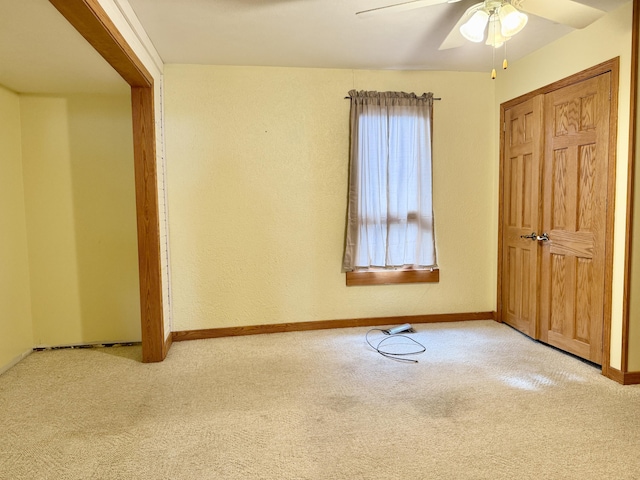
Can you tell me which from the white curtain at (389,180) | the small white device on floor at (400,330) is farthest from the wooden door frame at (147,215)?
the small white device on floor at (400,330)

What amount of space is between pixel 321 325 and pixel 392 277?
86 centimetres

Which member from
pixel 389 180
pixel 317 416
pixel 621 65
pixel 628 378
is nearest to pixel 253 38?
pixel 389 180

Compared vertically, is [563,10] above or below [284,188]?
above

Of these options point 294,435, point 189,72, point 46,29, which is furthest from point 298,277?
point 46,29

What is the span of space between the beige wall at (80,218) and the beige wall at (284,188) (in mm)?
464

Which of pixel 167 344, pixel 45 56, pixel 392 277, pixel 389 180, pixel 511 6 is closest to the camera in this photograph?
pixel 511 6

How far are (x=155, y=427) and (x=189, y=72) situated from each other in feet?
9.38

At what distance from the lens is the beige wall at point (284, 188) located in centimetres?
343

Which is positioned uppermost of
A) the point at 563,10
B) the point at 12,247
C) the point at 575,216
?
the point at 563,10

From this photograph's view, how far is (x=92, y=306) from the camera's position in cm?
345

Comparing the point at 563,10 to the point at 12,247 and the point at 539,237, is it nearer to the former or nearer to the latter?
the point at 539,237

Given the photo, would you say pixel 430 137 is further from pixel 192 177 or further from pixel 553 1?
pixel 192 177

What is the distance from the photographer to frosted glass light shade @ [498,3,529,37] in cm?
190

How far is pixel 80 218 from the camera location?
3.38 meters
